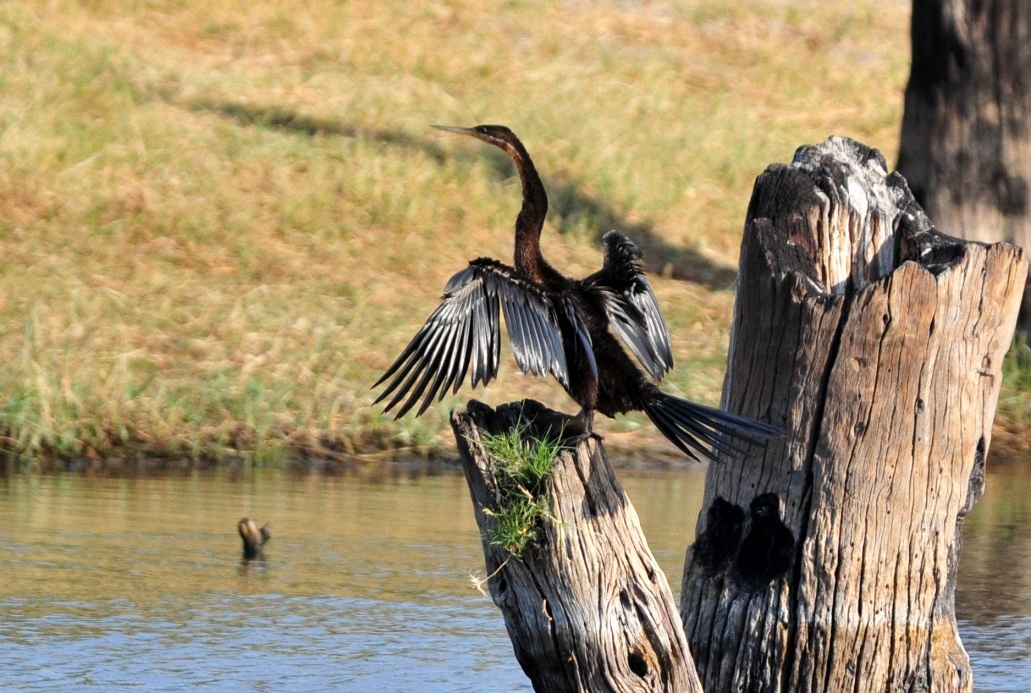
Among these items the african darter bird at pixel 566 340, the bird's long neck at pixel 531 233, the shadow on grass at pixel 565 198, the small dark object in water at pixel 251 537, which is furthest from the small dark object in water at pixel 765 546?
the shadow on grass at pixel 565 198

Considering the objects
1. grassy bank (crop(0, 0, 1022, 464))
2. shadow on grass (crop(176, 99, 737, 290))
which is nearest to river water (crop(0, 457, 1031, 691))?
grassy bank (crop(0, 0, 1022, 464))

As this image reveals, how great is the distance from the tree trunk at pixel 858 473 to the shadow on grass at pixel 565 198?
807 cm

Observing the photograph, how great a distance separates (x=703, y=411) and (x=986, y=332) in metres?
0.94

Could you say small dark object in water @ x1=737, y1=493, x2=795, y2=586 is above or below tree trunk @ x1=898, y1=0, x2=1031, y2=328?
below

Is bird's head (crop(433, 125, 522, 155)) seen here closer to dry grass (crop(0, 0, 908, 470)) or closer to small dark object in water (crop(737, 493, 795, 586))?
small dark object in water (crop(737, 493, 795, 586))

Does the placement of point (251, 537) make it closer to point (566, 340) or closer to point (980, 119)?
point (566, 340)

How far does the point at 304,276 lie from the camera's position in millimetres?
12172

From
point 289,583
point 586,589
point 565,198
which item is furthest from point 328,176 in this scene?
point 586,589

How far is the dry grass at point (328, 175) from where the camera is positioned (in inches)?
394

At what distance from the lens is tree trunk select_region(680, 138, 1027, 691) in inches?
188

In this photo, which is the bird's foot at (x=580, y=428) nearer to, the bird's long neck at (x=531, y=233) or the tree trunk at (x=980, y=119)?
the bird's long neck at (x=531, y=233)

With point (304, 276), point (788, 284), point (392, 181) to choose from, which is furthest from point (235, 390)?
point (788, 284)

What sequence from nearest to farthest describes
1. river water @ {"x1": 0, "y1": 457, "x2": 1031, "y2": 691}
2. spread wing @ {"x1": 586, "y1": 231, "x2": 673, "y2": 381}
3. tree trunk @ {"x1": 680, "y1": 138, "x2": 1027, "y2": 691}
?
tree trunk @ {"x1": 680, "y1": 138, "x2": 1027, "y2": 691}, spread wing @ {"x1": 586, "y1": 231, "x2": 673, "y2": 381}, river water @ {"x1": 0, "y1": 457, "x2": 1031, "y2": 691}

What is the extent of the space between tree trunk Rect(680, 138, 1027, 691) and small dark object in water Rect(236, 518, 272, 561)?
2.93m
